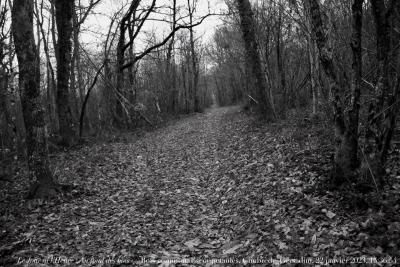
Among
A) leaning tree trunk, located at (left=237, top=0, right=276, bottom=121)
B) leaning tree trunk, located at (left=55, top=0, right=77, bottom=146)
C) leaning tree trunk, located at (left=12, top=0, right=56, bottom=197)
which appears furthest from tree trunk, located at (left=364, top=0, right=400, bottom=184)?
leaning tree trunk, located at (left=55, top=0, right=77, bottom=146)

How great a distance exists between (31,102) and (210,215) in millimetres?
4378

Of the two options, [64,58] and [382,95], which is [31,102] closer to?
[64,58]

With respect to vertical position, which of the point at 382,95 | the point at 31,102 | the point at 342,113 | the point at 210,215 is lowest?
the point at 210,215

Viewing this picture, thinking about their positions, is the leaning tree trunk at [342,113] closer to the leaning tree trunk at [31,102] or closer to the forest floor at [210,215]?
the forest floor at [210,215]

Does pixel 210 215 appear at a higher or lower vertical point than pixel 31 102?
lower

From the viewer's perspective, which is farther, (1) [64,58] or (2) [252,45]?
(2) [252,45]

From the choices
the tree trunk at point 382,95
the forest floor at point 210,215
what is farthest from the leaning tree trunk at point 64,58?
the tree trunk at point 382,95

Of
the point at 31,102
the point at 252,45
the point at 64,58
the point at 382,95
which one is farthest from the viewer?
the point at 252,45

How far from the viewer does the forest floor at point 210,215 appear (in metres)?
3.95

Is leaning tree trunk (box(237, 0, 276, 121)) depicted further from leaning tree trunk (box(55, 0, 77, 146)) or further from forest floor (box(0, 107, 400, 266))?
leaning tree trunk (box(55, 0, 77, 146))

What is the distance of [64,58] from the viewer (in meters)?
11.6

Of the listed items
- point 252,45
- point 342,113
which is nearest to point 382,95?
point 342,113

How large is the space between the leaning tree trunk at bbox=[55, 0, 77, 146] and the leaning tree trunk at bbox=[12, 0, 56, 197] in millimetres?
5367

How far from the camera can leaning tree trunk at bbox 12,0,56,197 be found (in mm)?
6152
